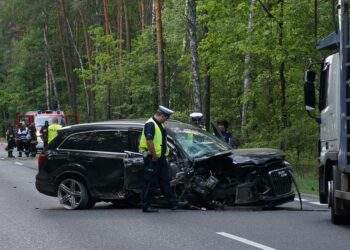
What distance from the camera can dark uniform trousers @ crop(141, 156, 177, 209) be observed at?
44.5ft

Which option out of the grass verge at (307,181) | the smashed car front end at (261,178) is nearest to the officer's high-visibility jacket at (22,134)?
the grass verge at (307,181)

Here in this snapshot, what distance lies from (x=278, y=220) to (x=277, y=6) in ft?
51.5

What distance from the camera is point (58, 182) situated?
1477 centimetres

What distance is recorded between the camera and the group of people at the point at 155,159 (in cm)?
1352

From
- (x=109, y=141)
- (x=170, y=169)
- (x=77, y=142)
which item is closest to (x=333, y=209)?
(x=170, y=169)

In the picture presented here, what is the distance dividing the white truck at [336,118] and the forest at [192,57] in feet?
14.2

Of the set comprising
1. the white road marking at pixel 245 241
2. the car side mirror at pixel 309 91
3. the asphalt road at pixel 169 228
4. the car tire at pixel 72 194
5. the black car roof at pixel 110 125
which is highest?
the car side mirror at pixel 309 91

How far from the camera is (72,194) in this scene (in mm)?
14602

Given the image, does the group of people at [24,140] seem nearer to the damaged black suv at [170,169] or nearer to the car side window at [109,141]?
the damaged black suv at [170,169]

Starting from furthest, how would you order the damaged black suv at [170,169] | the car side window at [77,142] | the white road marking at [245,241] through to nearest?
1. the car side window at [77,142]
2. the damaged black suv at [170,169]
3. the white road marking at [245,241]

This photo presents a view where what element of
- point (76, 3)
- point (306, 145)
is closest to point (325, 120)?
point (306, 145)

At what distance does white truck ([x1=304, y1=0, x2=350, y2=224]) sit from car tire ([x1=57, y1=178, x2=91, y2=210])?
4524mm

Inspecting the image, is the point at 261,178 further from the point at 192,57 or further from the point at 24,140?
the point at 24,140

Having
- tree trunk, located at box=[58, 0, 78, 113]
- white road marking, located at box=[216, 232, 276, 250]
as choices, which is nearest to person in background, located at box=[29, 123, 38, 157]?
tree trunk, located at box=[58, 0, 78, 113]
